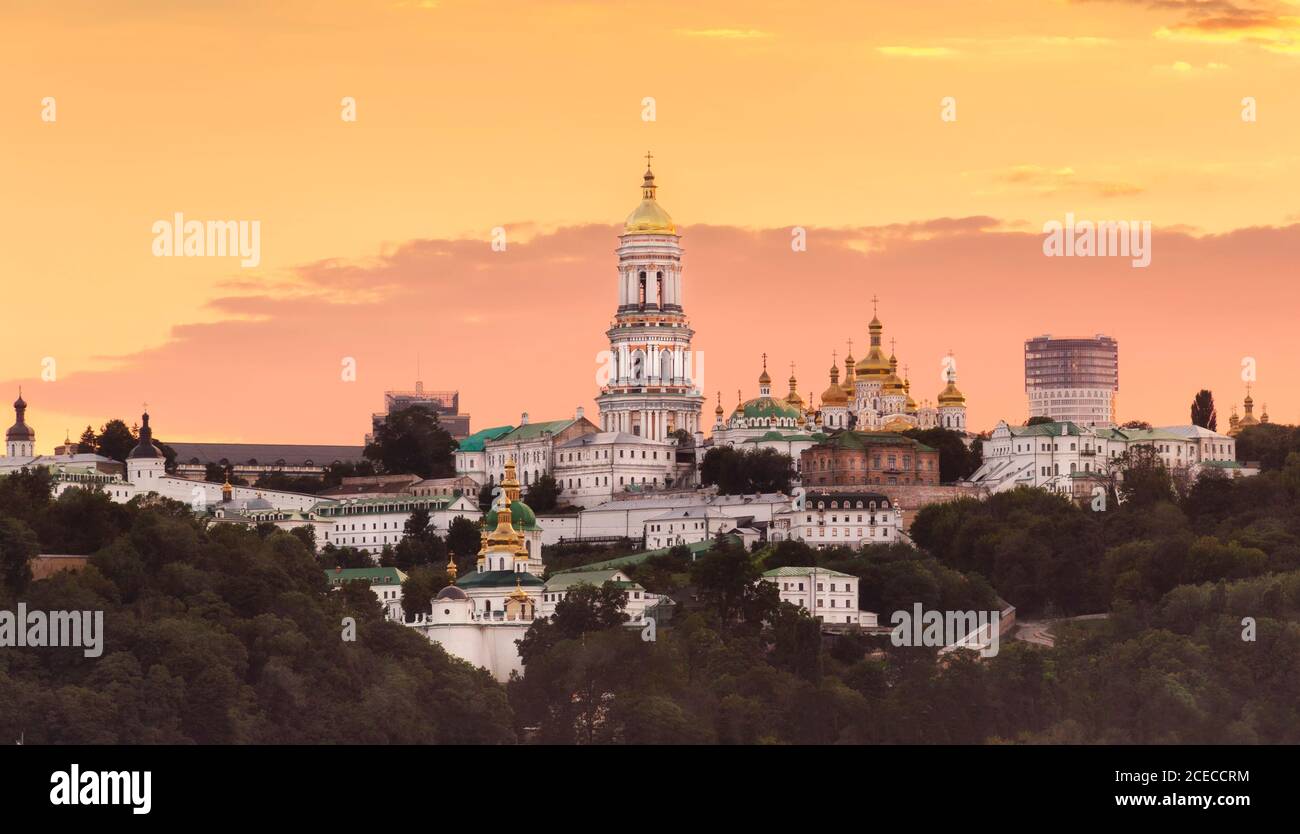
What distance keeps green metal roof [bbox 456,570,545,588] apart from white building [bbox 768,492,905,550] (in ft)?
53.5

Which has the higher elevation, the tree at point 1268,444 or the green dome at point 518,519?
the tree at point 1268,444

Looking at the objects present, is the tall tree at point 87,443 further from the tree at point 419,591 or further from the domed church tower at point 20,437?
the tree at point 419,591

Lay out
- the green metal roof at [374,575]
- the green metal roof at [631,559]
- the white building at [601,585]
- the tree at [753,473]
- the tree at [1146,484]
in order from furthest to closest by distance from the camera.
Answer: the tree at [753,473] < the tree at [1146,484] < the green metal roof at [631,559] < the green metal roof at [374,575] < the white building at [601,585]

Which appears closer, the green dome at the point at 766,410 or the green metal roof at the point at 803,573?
the green metal roof at the point at 803,573

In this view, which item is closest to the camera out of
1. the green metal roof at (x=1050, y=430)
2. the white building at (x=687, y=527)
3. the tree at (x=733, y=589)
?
the tree at (x=733, y=589)

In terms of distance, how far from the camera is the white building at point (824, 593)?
98.1 metres

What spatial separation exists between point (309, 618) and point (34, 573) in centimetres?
790

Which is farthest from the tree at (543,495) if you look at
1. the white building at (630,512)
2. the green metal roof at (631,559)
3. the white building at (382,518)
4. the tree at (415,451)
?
the green metal roof at (631,559)

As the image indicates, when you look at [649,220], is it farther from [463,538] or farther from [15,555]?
[15,555]

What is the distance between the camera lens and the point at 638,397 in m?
135

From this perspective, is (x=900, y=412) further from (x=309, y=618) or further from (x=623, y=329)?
(x=309, y=618)

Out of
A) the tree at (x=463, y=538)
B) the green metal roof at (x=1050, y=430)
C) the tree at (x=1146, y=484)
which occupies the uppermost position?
the green metal roof at (x=1050, y=430)

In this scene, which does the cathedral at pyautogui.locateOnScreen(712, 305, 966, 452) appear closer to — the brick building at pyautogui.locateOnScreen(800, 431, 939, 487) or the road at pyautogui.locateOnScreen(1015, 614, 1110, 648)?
the brick building at pyautogui.locateOnScreen(800, 431, 939, 487)
